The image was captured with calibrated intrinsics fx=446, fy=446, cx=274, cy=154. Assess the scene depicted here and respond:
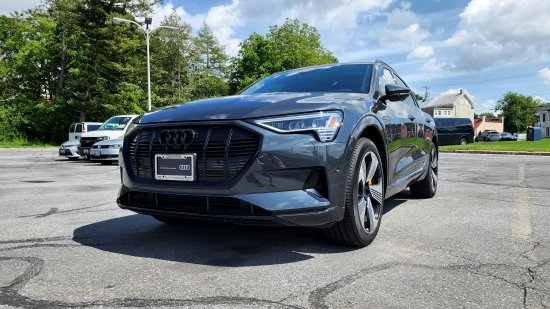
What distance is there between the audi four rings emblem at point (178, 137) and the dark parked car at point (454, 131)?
3167cm

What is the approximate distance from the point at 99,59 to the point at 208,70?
21687mm

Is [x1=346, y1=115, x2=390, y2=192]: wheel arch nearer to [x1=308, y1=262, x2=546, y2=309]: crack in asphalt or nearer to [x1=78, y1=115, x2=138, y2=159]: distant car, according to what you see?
[x1=308, y1=262, x2=546, y2=309]: crack in asphalt

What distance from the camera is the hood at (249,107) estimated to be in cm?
307

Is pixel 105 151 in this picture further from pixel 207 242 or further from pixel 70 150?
pixel 207 242

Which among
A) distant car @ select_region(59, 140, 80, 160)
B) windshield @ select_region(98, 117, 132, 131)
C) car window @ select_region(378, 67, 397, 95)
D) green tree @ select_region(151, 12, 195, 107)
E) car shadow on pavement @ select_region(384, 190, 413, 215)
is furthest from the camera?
green tree @ select_region(151, 12, 195, 107)

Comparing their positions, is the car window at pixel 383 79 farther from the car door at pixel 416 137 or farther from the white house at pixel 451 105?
the white house at pixel 451 105

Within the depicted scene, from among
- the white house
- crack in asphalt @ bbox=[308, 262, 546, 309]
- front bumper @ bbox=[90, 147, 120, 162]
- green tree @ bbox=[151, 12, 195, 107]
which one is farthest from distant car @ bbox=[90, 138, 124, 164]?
the white house

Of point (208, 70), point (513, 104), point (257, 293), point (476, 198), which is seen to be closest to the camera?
point (257, 293)

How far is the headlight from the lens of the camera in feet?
9.79

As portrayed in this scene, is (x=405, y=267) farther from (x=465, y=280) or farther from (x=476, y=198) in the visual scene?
(x=476, y=198)

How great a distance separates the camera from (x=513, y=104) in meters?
117

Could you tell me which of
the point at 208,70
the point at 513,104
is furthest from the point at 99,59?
the point at 513,104

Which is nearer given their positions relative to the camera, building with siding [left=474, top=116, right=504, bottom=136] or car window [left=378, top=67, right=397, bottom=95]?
car window [left=378, top=67, right=397, bottom=95]

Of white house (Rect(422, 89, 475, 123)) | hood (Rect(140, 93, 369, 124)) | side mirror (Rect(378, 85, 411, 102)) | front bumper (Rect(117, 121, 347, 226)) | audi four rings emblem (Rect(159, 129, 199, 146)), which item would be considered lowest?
front bumper (Rect(117, 121, 347, 226))
